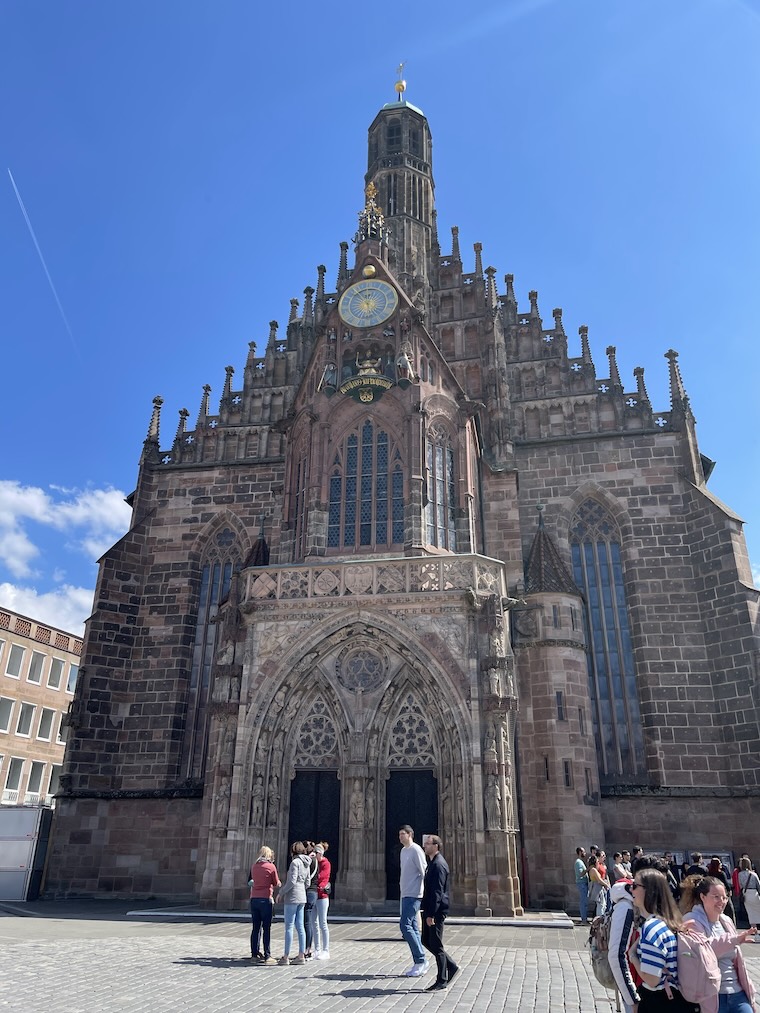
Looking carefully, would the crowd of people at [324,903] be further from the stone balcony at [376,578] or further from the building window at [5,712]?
the building window at [5,712]

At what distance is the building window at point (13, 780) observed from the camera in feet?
129

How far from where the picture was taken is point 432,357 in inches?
1032

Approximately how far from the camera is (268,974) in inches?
405

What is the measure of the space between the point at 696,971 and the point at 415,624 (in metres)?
15.5

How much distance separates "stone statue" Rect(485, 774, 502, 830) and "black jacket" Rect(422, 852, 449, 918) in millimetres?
Result: 8552

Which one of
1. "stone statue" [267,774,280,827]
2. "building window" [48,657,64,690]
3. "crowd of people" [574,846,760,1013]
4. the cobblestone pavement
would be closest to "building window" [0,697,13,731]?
"building window" [48,657,64,690]

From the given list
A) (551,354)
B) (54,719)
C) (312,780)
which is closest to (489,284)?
(551,354)

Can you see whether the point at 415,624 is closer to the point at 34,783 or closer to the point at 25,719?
the point at 25,719

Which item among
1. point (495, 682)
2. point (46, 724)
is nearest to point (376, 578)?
point (495, 682)

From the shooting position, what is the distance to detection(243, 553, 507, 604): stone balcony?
67.5ft

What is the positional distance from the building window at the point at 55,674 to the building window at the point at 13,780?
450 centimetres

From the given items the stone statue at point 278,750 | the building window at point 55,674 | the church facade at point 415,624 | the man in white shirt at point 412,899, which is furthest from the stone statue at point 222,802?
the building window at point 55,674

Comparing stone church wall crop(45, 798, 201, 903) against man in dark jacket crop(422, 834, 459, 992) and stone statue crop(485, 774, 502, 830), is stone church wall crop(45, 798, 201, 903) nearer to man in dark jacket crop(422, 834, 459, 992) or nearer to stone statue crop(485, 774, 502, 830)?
stone statue crop(485, 774, 502, 830)

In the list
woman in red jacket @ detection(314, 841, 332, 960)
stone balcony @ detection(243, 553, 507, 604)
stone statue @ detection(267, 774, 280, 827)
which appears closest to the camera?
woman in red jacket @ detection(314, 841, 332, 960)
